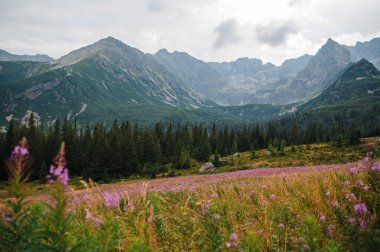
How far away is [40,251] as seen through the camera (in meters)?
2.51

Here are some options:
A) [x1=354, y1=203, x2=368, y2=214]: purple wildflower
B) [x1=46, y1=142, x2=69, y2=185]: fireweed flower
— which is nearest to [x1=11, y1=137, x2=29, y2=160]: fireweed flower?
[x1=46, y1=142, x2=69, y2=185]: fireweed flower

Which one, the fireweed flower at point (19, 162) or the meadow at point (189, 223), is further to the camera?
the meadow at point (189, 223)

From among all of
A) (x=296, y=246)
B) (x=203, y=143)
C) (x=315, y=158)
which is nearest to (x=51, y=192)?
(x=296, y=246)

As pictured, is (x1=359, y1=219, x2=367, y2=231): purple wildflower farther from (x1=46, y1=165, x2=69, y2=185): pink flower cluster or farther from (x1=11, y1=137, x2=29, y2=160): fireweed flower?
(x1=11, y1=137, x2=29, y2=160): fireweed flower

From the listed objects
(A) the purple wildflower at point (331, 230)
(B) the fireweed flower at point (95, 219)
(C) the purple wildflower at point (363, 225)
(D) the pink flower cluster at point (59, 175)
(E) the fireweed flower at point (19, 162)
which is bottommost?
(A) the purple wildflower at point (331, 230)

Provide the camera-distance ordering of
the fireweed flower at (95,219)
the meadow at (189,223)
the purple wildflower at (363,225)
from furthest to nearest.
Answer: the purple wildflower at (363,225) < the fireweed flower at (95,219) < the meadow at (189,223)

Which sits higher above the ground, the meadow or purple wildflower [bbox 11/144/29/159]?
purple wildflower [bbox 11/144/29/159]

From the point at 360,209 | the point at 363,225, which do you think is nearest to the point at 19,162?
the point at 363,225

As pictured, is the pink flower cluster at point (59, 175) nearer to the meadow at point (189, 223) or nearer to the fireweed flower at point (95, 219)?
the meadow at point (189, 223)

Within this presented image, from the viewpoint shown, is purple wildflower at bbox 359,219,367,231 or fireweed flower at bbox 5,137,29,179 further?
purple wildflower at bbox 359,219,367,231

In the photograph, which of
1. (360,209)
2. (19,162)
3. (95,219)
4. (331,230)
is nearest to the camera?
(19,162)

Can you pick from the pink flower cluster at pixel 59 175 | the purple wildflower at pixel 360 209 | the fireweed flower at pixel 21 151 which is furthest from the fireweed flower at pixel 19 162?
the purple wildflower at pixel 360 209

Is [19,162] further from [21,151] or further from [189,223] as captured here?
[189,223]

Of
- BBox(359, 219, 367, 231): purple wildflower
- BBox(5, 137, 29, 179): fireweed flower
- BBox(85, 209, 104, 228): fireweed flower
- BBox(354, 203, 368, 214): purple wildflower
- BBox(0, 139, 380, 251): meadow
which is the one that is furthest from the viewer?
BBox(354, 203, 368, 214): purple wildflower
